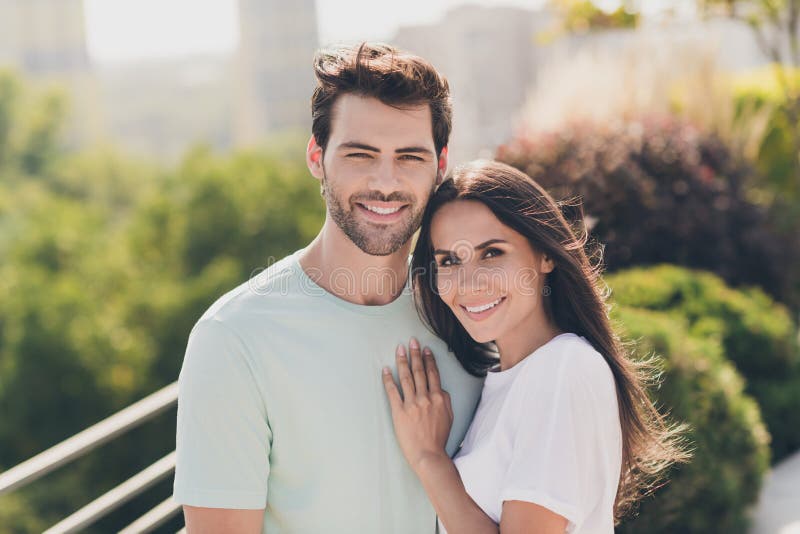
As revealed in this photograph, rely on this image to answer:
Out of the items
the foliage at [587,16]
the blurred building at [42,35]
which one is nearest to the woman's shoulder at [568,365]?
the foliage at [587,16]

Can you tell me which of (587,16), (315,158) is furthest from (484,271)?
(587,16)

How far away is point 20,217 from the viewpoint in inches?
798

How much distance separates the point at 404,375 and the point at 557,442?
45cm

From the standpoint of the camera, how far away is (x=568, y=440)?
5.25 feet

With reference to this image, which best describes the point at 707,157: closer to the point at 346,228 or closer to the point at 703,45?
the point at 703,45

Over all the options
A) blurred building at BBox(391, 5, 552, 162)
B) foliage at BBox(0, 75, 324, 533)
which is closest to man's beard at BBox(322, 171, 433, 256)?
foliage at BBox(0, 75, 324, 533)

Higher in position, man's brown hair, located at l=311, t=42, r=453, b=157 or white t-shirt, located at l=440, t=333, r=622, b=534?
man's brown hair, located at l=311, t=42, r=453, b=157

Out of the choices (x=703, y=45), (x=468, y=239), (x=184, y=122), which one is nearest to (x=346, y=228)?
(x=468, y=239)

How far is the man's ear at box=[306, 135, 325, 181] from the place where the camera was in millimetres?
2107

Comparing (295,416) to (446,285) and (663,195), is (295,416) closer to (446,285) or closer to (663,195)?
(446,285)

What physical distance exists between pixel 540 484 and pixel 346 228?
773mm

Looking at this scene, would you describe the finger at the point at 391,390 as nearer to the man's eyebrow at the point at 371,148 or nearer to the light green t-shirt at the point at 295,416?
the light green t-shirt at the point at 295,416

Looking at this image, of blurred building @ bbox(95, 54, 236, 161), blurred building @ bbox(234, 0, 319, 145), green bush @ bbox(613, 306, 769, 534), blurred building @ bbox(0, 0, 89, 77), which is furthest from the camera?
blurred building @ bbox(234, 0, 319, 145)

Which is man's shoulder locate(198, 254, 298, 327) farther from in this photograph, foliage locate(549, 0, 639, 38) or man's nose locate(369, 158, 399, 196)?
foliage locate(549, 0, 639, 38)
